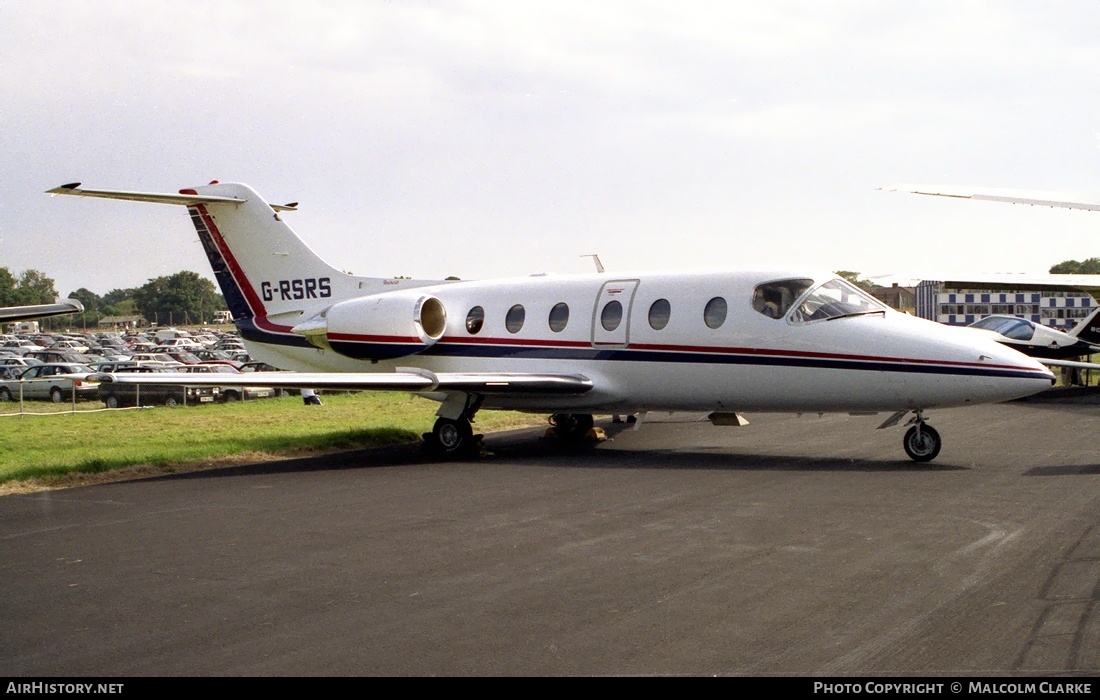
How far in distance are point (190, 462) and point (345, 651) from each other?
10657mm

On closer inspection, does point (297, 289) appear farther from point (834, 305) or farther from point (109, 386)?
point (109, 386)

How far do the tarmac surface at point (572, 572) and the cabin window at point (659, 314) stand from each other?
256cm

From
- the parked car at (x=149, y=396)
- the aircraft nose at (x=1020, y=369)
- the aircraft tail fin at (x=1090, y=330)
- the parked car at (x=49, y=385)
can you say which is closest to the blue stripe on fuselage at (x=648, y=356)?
the aircraft nose at (x=1020, y=369)

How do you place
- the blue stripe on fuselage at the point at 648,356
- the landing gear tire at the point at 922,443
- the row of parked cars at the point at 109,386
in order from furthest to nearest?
the row of parked cars at the point at 109,386
the landing gear tire at the point at 922,443
the blue stripe on fuselage at the point at 648,356

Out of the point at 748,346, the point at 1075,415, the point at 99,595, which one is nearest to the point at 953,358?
the point at 748,346

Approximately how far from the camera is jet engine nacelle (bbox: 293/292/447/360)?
17.8m

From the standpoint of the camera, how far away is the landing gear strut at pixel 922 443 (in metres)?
13.4

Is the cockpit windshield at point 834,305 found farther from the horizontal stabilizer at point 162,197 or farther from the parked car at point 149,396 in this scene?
the parked car at point 149,396

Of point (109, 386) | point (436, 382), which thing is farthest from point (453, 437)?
point (109, 386)

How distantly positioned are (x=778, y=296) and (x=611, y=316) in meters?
2.83

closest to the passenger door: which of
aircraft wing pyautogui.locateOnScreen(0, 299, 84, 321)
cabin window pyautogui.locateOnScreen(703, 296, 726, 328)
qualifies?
cabin window pyautogui.locateOnScreen(703, 296, 726, 328)

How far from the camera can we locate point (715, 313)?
15023 millimetres

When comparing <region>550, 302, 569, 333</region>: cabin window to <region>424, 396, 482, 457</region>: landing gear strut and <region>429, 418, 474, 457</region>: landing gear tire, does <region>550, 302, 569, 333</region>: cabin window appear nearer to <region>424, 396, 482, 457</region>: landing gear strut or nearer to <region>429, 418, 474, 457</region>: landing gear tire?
<region>424, 396, 482, 457</region>: landing gear strut

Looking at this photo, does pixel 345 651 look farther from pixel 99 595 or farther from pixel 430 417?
pixel 430 417
